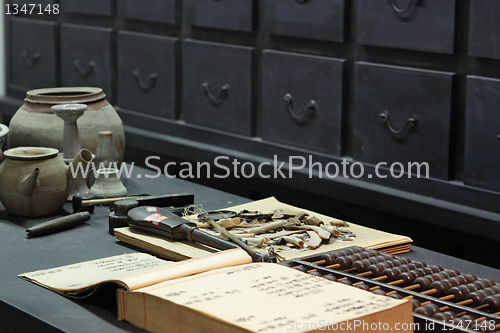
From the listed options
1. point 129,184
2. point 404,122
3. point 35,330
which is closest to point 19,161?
point 129,184

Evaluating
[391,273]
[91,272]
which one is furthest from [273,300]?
[91,272]

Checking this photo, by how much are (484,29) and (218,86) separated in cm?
117

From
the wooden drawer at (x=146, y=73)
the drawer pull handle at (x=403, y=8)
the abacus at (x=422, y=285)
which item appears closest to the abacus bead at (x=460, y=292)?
the abacus at (x=422, y=285)

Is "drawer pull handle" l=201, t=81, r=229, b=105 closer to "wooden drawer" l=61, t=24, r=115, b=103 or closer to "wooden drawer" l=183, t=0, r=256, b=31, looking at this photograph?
"wooden drawer" l=183, t=0, r=256, b=31

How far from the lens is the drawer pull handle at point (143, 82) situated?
3.13 meters

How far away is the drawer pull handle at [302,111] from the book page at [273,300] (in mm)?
1505

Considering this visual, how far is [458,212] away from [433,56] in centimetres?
48

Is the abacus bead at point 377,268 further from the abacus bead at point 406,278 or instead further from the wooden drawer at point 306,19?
the wooden drawer at point 306,19

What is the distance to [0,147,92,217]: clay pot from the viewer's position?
1525 mm

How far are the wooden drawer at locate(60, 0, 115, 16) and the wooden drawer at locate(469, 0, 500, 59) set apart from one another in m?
1.80

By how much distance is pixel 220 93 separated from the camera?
285cm

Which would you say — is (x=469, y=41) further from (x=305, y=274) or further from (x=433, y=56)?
(x=305, y=274)

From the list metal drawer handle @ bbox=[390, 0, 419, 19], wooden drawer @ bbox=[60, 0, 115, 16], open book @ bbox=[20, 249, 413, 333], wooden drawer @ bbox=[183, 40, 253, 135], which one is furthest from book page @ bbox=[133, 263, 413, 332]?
wooden drawer @ bbox=[60, 0, 115, 16]

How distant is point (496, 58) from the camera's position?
198 cm
